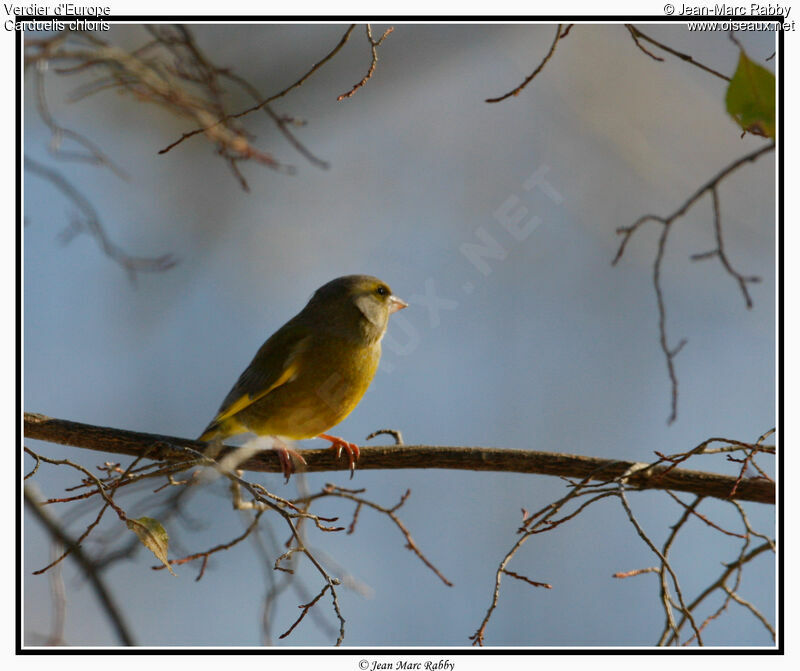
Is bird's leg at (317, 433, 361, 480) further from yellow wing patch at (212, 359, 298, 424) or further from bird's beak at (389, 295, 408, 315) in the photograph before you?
bird's beak at (389, 295, 408, 315)

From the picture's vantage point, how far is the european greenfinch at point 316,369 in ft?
13.2

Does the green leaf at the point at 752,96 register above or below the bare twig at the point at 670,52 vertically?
below

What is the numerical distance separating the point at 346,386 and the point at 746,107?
8.62ft

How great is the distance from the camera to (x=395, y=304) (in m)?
4.51

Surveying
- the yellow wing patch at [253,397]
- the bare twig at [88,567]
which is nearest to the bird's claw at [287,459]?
the yellow wing patch at [253,397]

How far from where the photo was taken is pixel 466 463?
3133 millimetres

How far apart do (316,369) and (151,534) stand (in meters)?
1.67

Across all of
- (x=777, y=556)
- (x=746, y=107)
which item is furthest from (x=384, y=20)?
(x=777, y=556)

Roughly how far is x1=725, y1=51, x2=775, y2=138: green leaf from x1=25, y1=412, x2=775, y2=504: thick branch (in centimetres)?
150

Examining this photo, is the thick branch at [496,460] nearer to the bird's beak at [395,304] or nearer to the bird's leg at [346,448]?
the bird's leg at [346,448]

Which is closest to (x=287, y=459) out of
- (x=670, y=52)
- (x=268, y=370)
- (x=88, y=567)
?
(x=268, y=370)

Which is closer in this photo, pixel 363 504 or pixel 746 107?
pixel 746 107

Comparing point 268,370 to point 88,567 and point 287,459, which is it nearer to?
point 287,459

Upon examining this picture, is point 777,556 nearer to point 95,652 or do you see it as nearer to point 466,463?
point 466,463
